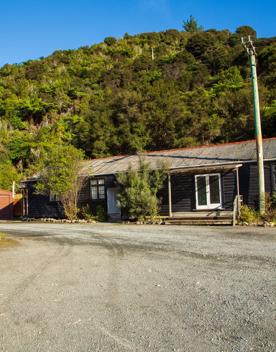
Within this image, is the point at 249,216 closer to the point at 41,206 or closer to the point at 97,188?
the point at 97,188

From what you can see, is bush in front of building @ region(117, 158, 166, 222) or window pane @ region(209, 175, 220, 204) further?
window pane @ region(209, 175, 220, 204)

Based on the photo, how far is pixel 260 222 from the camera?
58.6 ft

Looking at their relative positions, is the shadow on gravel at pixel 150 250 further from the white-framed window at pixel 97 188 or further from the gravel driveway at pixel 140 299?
the white-framed window at pixel 97 188

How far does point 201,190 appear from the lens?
21.7 metres

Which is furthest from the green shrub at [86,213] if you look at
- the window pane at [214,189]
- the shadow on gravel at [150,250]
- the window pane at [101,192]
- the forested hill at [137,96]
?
the forested hill at [137,96]

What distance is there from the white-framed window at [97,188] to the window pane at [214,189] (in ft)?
23.0

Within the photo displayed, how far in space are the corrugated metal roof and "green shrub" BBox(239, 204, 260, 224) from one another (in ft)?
8.81

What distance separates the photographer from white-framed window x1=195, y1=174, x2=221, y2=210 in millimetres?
21141

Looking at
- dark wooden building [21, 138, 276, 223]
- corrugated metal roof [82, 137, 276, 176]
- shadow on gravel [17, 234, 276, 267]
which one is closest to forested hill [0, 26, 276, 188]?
corrugated metal roof [82, 137, 276, 176]

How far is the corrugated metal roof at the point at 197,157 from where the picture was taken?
20969 millimetres

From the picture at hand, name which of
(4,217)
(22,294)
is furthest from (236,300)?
(4,217)

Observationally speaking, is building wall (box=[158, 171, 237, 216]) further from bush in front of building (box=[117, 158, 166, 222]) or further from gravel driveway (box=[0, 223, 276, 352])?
gravel driveway (box=[0, 223, 276, 352])

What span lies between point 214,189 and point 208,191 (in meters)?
0.35

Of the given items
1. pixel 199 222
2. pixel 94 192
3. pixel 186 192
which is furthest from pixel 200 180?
pixel 94 192
